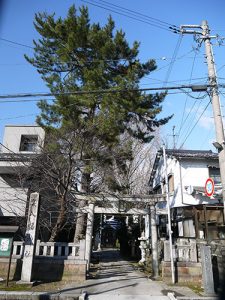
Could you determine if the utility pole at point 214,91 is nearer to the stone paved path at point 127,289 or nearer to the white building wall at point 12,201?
the stone paved path at point 127,289

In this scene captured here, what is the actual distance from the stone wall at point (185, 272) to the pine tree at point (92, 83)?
5.91 meters

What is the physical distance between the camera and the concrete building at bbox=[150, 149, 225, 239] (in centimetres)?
1712

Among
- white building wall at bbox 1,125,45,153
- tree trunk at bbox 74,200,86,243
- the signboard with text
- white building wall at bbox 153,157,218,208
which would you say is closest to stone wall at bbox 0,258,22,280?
the signboard with text

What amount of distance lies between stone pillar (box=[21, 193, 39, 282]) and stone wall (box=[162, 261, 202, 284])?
5635mm

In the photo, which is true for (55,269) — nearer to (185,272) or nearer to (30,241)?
(30,241)

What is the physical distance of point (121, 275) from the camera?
13.3m

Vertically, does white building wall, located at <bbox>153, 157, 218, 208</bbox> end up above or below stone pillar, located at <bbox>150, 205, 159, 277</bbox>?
above

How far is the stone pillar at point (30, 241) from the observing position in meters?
10.5

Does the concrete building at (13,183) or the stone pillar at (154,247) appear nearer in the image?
the stone pillar at (154,247)

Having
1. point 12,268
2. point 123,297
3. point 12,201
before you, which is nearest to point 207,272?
point 123,297

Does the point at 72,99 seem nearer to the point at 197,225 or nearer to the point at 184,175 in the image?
the point at 184,175

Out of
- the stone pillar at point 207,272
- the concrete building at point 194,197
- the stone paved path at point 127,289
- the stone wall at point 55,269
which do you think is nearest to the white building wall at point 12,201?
the stone wall at point 55,269

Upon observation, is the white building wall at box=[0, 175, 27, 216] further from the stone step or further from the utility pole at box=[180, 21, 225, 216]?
the utility pole at box=[180, 21, 225, 216]

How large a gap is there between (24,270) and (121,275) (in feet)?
16.4
